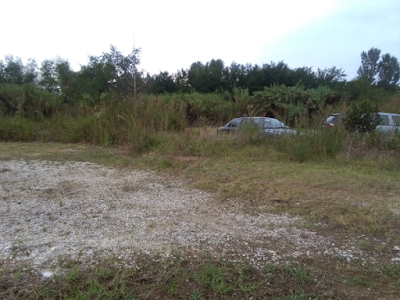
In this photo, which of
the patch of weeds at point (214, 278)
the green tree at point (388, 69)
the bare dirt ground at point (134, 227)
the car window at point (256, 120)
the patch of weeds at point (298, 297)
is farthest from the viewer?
the green tree at point (388, 69)

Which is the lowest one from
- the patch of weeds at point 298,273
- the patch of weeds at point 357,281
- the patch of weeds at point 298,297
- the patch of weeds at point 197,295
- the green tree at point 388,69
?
the patch of weeds at point 197,295

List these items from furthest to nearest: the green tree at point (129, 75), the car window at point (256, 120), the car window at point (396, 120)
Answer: the green tree at point (129, 75), the car window at point (256, 120), the car window at point (396, 120)

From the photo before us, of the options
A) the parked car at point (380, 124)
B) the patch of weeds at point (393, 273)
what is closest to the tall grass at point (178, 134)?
the parked car at point (380, 124)

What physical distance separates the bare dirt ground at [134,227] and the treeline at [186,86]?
20.1 ft

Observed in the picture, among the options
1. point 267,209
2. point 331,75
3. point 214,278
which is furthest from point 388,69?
point 214,278

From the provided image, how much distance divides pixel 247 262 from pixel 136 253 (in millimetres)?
1031

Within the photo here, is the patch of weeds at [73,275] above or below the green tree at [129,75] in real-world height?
below

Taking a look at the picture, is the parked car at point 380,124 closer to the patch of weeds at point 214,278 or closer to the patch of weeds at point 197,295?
the patch of weeds at point 214,278

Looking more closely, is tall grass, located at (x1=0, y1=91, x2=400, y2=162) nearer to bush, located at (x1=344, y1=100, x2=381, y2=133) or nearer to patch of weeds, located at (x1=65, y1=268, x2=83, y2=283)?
bush, located at (x1=344, y1=100, x2=381, y2=133)

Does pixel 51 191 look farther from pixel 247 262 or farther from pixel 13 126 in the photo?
pixel 13 126

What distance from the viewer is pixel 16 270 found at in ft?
8.09

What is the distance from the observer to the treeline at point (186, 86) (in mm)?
12586

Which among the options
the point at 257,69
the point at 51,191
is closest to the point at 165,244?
the point at 51,191

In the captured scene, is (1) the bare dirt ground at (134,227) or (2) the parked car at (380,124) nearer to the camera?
(1) the bare dirt ground at (134,227)
